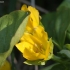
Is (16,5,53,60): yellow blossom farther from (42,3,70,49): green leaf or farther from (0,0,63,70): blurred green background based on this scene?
(0,0,63,70): blurred green background

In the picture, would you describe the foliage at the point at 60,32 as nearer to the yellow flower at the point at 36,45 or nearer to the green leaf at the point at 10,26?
the yellow flower at the point at 36,45

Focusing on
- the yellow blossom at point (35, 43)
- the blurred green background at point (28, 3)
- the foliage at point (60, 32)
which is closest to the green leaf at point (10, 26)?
the yellow blossom at point (35, 43)

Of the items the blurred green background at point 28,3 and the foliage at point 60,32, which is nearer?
the foliage at point 60,32

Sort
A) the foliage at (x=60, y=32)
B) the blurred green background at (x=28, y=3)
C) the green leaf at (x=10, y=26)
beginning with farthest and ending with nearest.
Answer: the blurred green background at (x=28, y=3) → the foliage at (x=60, y=32) → the green leaf at (x=10, y=26)

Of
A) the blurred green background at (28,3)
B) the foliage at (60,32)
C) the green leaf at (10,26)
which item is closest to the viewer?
the green leaf at (10,26)

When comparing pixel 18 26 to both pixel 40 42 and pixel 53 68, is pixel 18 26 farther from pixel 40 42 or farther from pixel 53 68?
pixel 53 68

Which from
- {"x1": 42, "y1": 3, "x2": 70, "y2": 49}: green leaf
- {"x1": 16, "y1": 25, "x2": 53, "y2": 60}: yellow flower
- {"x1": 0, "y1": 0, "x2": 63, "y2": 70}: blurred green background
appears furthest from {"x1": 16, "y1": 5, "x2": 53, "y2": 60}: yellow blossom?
{"x1": 0, "y1": 0, "x2": 63, "y2": 70}: blurred green background

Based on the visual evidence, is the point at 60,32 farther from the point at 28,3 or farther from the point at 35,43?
the point at 28,3

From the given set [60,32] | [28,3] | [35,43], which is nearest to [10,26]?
[35,43]
